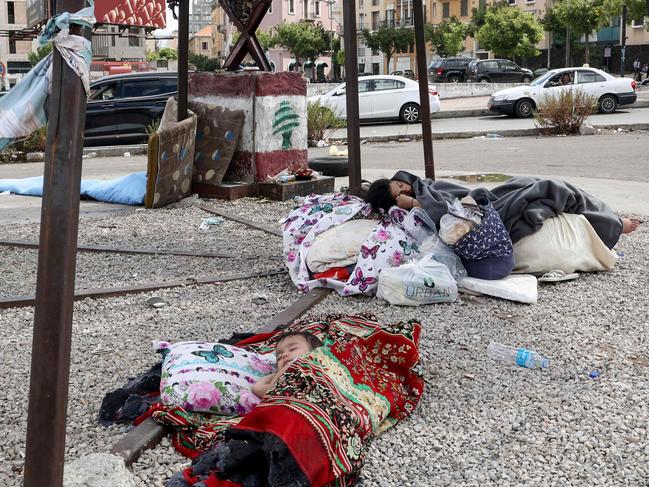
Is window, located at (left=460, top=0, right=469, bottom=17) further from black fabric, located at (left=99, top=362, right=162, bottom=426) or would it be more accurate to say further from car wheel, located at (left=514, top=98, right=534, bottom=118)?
black fabric, located at (left=99, top=362, right=162, bottom=426)

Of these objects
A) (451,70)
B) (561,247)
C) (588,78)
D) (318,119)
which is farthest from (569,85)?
(451,70)

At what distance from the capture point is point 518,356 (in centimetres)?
411

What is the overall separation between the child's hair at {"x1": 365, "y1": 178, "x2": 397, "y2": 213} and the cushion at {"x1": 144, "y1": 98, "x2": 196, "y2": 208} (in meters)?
3.27

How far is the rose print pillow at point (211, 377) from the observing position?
3371 millimetres

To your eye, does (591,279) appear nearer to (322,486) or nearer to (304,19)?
(322,486)

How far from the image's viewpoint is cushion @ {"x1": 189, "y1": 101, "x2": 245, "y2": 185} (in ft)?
30.8

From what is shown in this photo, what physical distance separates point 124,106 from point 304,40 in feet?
208

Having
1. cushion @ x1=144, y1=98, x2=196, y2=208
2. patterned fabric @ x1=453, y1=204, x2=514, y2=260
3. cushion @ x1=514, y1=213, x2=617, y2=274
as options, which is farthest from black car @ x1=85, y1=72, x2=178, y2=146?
patterned fabric @ x1=453, y1=204, x2=514, y2=260

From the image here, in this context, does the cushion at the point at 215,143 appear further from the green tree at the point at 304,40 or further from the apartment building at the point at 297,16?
the apartment building at the point at 297,16

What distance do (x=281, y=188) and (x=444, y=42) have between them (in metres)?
68.3

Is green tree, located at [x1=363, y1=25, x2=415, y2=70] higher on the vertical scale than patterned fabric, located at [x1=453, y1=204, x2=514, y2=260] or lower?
higher

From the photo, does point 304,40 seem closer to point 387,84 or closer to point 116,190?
point 387,84

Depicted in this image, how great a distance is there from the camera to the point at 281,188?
927 centimetres

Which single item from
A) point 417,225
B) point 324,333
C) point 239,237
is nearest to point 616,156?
point 239,237
